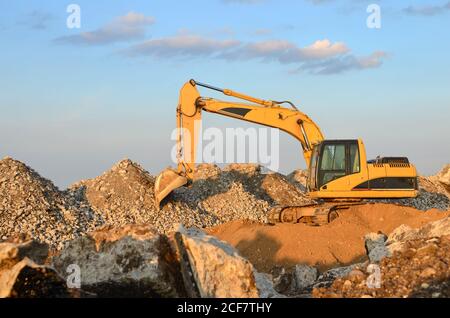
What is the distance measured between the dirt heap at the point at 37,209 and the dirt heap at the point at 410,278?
10183 mm

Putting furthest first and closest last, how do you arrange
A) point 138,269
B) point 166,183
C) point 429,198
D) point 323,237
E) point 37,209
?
1. point 429,198
2. point 166,183
3. point 37,209
4. point 323,237
5. point 138,269

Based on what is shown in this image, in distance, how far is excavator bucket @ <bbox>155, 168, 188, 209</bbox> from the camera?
19.3 m

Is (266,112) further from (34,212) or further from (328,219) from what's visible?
(34,212)

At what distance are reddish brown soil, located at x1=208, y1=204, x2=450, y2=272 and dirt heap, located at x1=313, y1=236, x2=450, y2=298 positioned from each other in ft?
16.5

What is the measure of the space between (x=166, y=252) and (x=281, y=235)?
740 cm

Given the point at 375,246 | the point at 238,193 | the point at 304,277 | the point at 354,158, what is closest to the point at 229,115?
the point at 354,158

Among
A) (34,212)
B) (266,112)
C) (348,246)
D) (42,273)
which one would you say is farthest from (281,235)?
(42,273)

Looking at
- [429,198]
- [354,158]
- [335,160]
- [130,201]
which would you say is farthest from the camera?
[429,198]

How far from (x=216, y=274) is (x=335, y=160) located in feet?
33.7

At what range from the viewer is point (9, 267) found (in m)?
7.73

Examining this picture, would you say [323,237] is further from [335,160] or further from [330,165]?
[335,160]

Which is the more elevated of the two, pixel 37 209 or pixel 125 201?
pixel 125 201

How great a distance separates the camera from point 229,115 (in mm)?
19250

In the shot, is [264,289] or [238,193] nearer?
[264,289]
